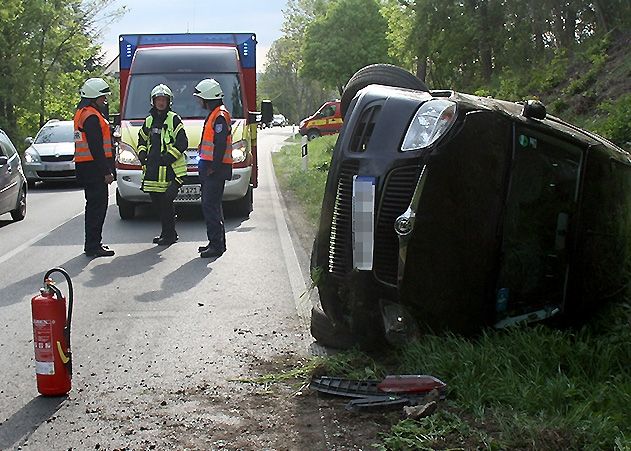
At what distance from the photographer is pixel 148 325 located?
7.30m

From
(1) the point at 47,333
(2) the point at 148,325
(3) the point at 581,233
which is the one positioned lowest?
(2) the point at 148,325

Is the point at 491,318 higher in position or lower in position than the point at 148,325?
higher

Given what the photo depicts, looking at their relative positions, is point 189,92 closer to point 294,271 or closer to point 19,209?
point 19,209

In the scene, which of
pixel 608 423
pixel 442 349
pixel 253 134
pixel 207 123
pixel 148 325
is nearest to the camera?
pixel 608 423

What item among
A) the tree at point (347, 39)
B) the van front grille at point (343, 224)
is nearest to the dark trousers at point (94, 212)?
the van front grille at point (343, 224)

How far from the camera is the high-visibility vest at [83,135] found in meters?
10.8

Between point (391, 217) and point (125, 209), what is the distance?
977cm

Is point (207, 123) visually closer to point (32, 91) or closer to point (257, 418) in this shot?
point (257, 418)

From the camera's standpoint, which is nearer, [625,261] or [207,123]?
[625,261]

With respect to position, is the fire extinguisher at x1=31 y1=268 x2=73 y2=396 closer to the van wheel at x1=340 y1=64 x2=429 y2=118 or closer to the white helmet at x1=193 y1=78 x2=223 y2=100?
the van wheel at x1=340 y1=64 x2=429 y2=118

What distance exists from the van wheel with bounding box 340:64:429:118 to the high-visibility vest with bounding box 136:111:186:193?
4575mm

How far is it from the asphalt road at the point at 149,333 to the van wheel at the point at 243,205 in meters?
1.48

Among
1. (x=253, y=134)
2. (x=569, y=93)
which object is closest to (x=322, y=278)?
(x=253, y=134)

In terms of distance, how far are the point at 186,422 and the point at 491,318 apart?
5.86 feet
